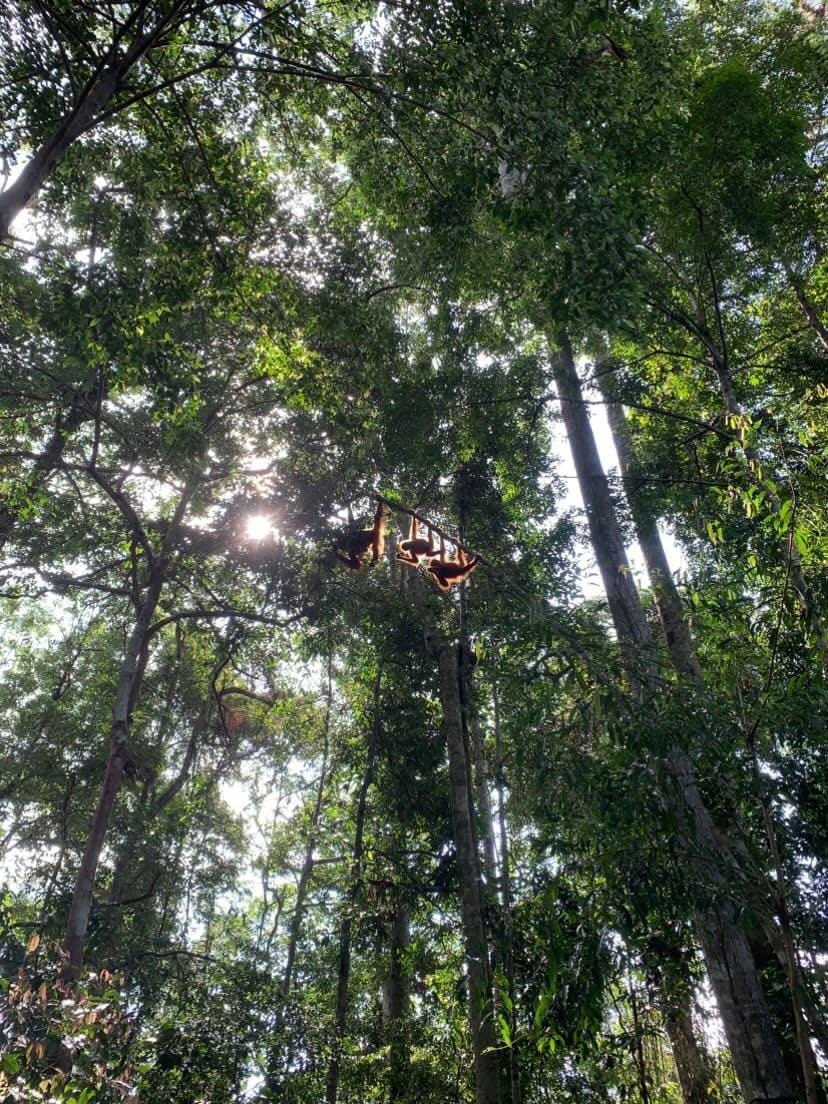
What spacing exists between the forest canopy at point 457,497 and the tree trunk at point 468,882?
45 millimetres

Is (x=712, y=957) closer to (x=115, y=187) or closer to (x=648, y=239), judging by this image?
(x=648, y=239)

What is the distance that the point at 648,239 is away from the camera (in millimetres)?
7324

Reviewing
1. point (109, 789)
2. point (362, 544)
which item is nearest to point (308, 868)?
point (109, 789)

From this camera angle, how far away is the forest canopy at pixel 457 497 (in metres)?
4.08

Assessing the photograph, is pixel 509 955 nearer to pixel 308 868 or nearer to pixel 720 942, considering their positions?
pixel 720 942

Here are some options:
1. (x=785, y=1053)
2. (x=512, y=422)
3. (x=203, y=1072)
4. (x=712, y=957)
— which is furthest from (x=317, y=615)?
(x=785, y=1053)

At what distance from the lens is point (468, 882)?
24.1 ft

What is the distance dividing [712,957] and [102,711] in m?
12.5

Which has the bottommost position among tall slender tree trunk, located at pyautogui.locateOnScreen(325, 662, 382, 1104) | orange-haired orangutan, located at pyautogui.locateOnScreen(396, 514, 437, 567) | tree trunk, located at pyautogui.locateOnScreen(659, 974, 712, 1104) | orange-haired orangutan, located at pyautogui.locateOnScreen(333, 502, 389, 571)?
tree trunk, located at pyautogui.locateOnScreen(659, 974, 712, 1104)

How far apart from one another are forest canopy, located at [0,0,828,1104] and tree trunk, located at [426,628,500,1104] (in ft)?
0.15

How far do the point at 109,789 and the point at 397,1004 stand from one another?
Result: 572 centimetres

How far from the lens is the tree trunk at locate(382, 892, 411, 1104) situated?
7.47 meters

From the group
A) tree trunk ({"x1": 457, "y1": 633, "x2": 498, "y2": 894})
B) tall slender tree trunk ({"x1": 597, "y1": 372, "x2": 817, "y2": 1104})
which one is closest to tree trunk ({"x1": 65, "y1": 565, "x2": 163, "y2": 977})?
tree trunk ({"x1": 457, "y1": 633, "x2": 498, "y2": 894})

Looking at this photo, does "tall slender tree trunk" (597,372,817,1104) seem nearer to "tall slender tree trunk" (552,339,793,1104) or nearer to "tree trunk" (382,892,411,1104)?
"tall slender tree trunk" (552,339,793,1104)
